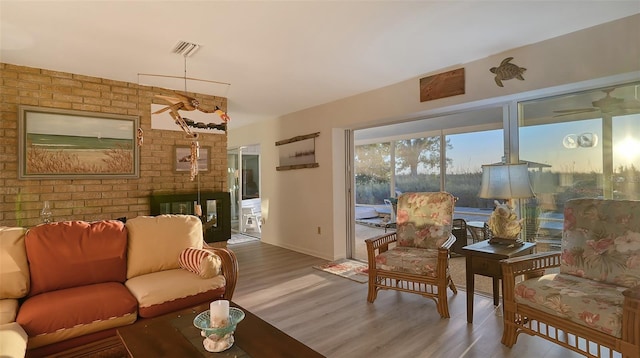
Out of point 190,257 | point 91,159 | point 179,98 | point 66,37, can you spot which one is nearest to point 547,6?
point 179,98

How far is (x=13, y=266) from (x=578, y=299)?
11.7 ft

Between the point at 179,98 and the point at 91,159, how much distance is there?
1.98 m

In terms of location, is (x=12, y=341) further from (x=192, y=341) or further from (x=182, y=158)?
(x=182, y=158)

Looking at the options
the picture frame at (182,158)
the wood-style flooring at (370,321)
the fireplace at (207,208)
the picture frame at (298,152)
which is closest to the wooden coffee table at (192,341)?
the wood-style flooring at (370,321)

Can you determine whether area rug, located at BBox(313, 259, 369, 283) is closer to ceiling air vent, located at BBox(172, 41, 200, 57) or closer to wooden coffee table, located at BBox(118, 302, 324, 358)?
wooden coffee table, located at BBox(118, 302, 324, 358)

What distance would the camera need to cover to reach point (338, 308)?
3.04 m

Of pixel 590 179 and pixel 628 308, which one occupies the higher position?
pixel 590 179

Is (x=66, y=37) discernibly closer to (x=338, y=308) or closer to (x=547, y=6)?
(x=338, y=308)

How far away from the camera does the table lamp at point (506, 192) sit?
8.80ft

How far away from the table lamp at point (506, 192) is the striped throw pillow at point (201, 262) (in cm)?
236

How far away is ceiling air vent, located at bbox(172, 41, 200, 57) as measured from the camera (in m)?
2.92

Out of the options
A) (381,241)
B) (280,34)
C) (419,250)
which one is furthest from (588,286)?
(280,34)

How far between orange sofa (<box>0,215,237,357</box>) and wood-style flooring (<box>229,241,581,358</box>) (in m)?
0.78

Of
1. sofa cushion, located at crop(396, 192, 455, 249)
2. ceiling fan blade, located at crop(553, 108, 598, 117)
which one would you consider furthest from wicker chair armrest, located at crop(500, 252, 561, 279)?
ceiling fan blade, located at crop(553, 108, 598, 117)
